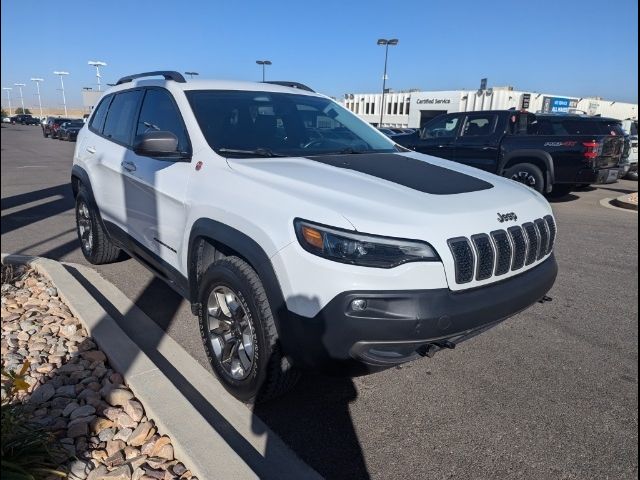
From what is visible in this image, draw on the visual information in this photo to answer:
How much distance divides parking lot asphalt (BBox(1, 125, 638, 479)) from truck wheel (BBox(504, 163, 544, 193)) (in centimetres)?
498

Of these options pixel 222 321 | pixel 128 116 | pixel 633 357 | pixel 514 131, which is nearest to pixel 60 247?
pixel 128 116

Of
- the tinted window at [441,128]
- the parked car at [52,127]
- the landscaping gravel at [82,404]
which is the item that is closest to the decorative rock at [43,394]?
the landscaping gravel at [82,404]

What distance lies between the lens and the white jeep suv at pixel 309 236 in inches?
88.7

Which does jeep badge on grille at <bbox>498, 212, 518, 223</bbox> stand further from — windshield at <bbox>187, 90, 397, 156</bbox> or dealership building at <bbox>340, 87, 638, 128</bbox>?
dealership building at <bbox>340, 87, 638, 128</bbox>

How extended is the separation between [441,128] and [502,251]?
341 inches

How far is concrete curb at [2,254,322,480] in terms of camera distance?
7.16 feet

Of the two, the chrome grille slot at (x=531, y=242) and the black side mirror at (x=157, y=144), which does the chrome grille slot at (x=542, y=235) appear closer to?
the chrome grille slot at (x=531, y=242)

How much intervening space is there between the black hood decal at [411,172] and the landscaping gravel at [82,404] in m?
1.84

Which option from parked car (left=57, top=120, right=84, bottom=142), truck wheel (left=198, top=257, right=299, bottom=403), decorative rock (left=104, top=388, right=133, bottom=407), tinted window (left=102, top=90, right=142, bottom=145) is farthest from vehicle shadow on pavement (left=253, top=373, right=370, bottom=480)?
parked car (left=57, top=120, right=84, bottom=142)

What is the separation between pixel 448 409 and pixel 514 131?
844cm

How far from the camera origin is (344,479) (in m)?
2.32

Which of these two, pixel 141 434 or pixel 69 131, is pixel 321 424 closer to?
pixel 141 434

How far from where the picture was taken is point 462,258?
237cm

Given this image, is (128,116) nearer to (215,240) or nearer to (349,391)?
(215,240)
